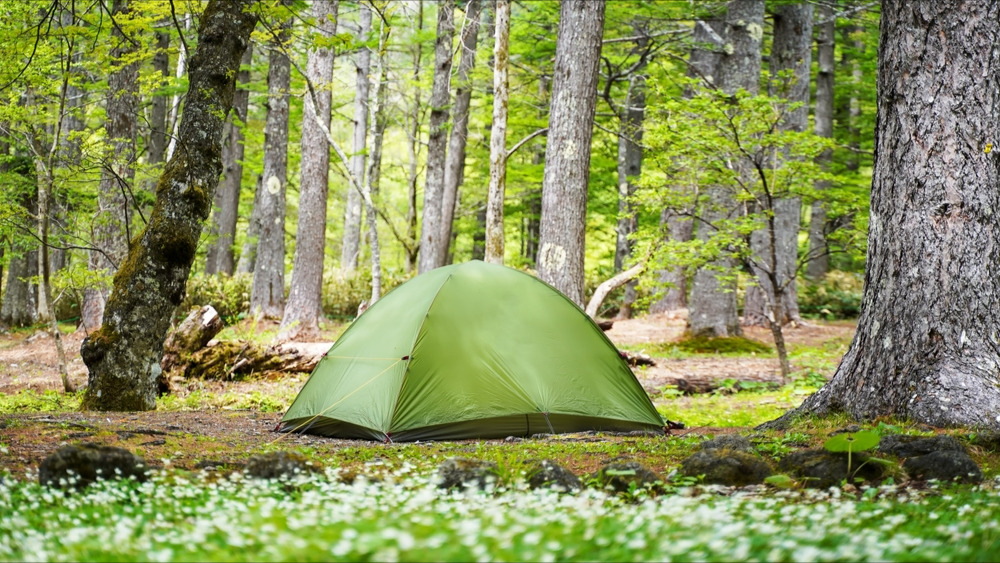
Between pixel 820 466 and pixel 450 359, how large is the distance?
3.13 meters

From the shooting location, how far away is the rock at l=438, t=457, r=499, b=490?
3.29 m

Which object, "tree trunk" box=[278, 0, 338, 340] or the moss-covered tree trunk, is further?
"tree trunk" box=[278, 0, 338, 340]

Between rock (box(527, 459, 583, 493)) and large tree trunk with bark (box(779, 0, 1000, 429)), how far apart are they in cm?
272

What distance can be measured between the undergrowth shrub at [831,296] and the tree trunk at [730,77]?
8.02 m

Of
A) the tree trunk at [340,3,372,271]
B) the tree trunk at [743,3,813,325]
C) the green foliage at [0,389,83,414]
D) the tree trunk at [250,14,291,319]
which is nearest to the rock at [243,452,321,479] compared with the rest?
the green foliage at [0,389,83,414]

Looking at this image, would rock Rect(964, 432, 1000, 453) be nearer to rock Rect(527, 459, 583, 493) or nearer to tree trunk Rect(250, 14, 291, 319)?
rock Rect(527, 459, 583, 493)

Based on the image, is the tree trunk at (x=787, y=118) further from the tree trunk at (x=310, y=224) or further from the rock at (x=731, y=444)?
the rock at (x=731, y=444)

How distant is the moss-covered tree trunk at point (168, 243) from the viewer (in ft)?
20.7

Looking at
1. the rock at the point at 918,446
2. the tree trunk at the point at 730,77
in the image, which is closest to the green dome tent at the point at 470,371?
the rock at the point at 918,446

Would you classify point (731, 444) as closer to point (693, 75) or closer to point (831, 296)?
point (693, 75)

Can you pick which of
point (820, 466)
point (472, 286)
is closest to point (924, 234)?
point (820, 466)

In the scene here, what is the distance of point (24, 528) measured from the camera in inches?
95.2

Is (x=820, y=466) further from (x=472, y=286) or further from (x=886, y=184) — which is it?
(x=472, y=286)

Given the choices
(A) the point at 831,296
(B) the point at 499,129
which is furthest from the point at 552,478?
(A) the point at 831,296
